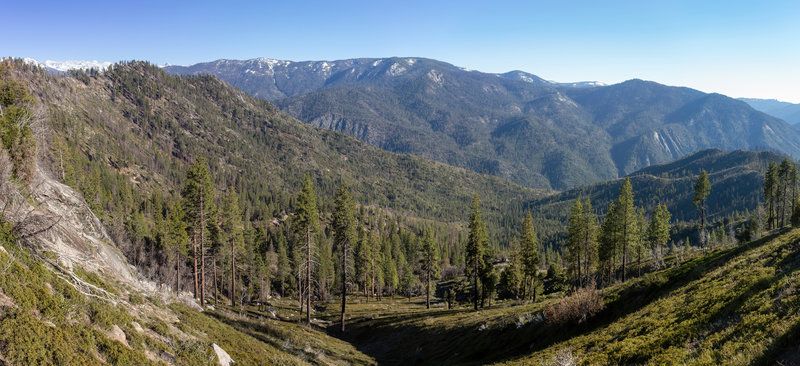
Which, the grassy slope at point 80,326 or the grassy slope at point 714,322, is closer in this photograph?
the grassy slope at point 80,326

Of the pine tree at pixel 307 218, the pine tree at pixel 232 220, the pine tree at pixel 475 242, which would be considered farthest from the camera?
the pine tree at pixel 232 220

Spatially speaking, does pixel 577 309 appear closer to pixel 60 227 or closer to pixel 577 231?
pixel 60 227

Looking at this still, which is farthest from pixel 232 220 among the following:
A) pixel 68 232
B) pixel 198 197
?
pixel 68 232

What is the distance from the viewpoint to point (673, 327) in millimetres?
14781

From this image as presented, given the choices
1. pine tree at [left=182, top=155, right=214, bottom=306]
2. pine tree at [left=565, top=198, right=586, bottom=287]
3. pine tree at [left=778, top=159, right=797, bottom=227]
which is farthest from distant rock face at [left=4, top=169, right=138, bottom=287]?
pine tree at [left=778, top=159, right=797, bottom=227]

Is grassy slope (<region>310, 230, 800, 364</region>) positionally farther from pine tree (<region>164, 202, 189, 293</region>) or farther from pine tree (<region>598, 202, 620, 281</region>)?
pine tree (<region>164, 202, 189, 293</region>)

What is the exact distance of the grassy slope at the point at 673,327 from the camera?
11023mm

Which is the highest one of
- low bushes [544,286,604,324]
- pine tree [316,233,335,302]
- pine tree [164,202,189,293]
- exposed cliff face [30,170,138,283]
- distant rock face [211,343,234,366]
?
exposed cliff face [30,170,138,283]

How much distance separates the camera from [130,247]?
7131cm

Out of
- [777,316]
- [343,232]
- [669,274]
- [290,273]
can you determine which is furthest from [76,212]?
[290,273]

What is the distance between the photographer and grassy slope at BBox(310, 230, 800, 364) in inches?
434

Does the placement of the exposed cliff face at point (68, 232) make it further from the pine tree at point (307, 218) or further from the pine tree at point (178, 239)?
the pine tree at point (178, 239)

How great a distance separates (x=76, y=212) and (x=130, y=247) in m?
66.1

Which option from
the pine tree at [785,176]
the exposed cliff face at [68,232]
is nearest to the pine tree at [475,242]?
A: the exposed cliff face at [68,232]
